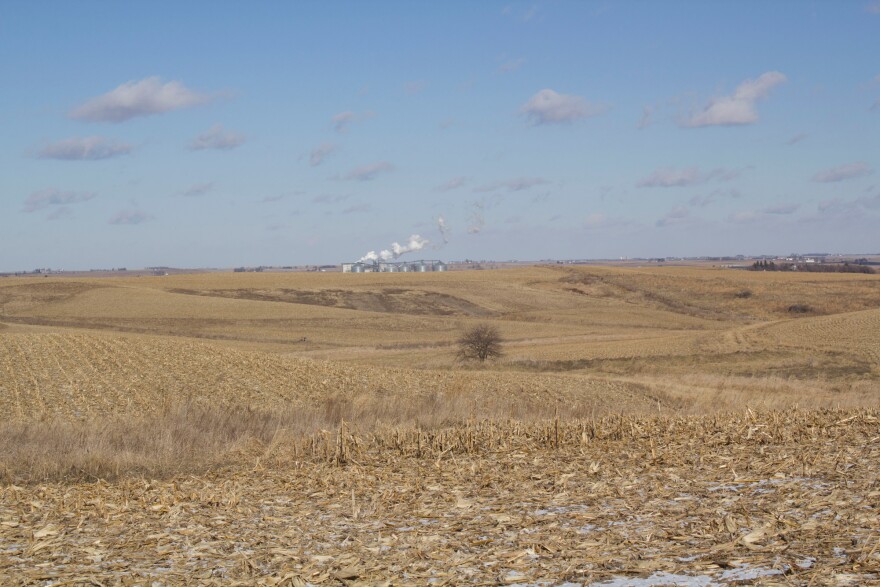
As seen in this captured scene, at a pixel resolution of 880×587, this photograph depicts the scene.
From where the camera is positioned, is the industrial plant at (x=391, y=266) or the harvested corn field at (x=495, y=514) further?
the industrial plant at (x=391, y=266)

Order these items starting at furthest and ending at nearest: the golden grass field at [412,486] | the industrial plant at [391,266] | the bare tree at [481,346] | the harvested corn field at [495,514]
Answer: the industrial plant at [391,266]
the bare tree at [481,346]
the golden grass field at [412,486]
the harvested corn field at [495,514]

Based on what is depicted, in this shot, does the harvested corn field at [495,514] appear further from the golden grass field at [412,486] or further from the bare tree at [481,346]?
the bare tree at [481,346]

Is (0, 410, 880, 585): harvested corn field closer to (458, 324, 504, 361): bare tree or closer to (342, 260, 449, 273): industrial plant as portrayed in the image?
(458, 324, 504, 361): bare tree

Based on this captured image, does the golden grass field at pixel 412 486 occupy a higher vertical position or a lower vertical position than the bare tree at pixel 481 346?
higher

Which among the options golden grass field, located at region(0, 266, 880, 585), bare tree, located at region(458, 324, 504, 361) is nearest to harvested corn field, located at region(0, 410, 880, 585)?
golden grass field, located at region(0, 266, 880, 585)

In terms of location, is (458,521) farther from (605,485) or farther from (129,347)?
(129,347)

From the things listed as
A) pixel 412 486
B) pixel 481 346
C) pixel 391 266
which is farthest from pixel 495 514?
pixel 391 266

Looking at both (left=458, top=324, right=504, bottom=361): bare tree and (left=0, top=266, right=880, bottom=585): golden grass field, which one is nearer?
(left=0, top=266, right=880, bottom=585): golden grass field

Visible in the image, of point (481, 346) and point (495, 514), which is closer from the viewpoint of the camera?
point (495, 514)

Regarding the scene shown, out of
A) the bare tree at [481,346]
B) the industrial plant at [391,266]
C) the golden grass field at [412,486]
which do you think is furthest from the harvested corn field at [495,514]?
the industrial plant at [391,266]

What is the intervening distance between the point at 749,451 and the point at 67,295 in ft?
296

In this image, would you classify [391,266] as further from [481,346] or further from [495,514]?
[495,514]

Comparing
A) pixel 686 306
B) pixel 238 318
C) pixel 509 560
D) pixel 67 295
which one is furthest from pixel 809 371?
pixel 67 295

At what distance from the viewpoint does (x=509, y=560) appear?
23.4 feet
